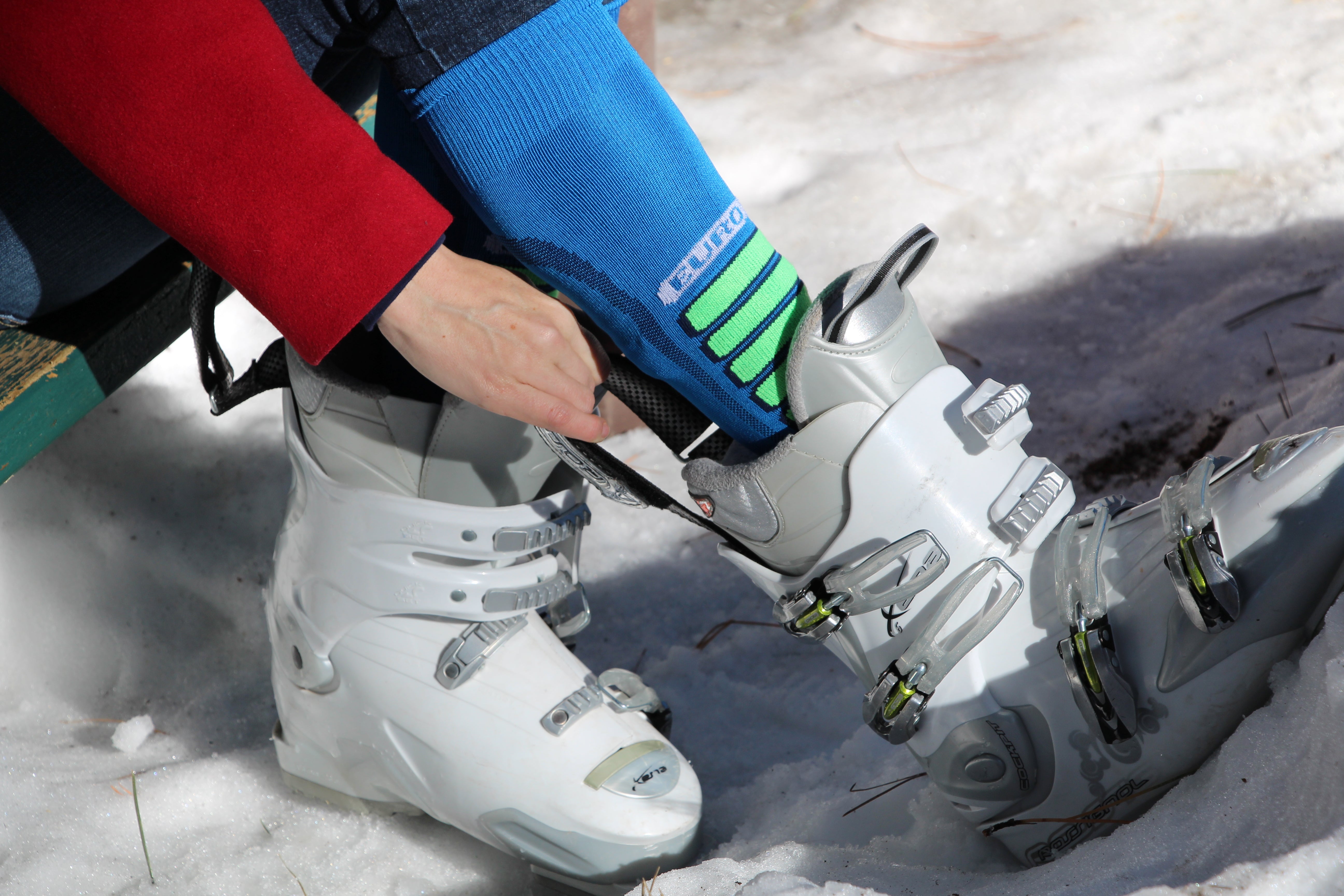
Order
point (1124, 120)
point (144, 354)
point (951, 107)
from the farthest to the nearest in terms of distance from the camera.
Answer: point (951, 107) < point (1124, 120) < point (144, 354)

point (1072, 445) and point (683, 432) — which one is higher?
point (683, 432)

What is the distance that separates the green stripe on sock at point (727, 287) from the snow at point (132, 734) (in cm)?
73

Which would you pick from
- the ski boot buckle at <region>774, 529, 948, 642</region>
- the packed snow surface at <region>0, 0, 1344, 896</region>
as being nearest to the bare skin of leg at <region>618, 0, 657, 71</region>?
the packed snow surface at <region>0, 0, 1344, 896</region>

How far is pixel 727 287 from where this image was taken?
2.18 ft

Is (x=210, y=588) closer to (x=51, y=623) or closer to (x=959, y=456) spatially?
(x=51, y=623)

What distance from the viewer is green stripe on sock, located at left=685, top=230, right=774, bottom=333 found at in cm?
66

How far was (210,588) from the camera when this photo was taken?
1156 millimetres

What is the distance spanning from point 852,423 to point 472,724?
405mm

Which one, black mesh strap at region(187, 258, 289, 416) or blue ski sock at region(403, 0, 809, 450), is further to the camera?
black mesh strap at region(187, 258, 289, 416)

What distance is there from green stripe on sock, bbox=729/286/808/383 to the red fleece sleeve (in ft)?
0.75

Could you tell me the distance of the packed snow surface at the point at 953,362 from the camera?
0.72m

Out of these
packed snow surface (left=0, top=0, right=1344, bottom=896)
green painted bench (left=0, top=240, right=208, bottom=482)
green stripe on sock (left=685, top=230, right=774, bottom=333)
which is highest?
green painted bench (left=0, top=240, right=208, bottom=482)

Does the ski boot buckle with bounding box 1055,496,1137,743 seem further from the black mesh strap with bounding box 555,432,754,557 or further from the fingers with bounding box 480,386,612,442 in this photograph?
the fingers with bounding box 480,386,612,442

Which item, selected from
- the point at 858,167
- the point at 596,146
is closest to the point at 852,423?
the point at 596,146
